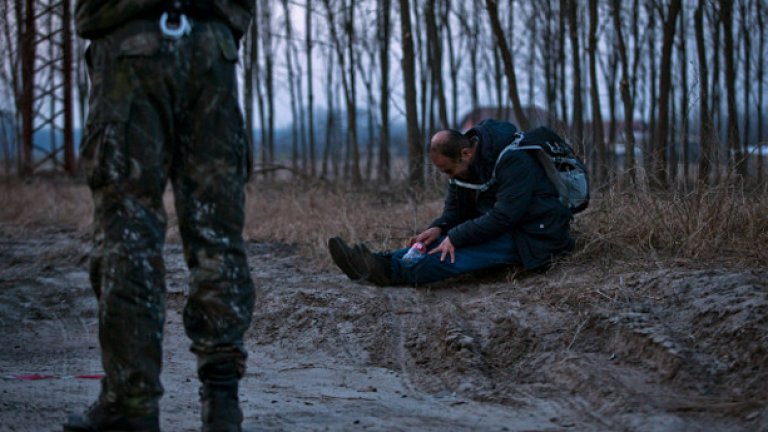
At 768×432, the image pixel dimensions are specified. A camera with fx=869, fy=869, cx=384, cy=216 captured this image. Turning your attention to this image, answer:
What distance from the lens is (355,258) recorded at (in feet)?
17.6

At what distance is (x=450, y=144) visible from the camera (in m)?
5.12

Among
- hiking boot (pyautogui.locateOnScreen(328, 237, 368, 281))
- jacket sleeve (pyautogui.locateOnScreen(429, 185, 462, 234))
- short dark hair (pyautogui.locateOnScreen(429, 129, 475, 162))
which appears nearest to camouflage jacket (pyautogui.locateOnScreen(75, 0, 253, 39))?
short dark hair (pyautogui.locateOnScreen(429, 129, 475, 162))

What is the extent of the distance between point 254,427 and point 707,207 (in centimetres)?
326

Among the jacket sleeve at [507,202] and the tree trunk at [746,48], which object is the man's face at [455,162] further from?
the tree trunk at [746,48]

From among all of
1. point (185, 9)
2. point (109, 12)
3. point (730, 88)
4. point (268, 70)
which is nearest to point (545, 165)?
point (185, 9)

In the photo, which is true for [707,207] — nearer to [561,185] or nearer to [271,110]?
[561,185]

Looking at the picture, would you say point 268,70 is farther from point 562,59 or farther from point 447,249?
point 447,249

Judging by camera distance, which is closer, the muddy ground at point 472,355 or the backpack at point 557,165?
the muddy ground at point 472,355

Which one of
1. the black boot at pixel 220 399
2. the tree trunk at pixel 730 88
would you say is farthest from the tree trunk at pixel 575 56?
the black boot at pixel 220 399

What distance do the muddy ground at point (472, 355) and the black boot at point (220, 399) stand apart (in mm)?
258

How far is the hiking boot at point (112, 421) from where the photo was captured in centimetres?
238

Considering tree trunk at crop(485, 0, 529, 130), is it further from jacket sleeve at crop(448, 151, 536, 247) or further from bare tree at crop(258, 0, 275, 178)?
bare tree at crop(258, 0, 275, 178)

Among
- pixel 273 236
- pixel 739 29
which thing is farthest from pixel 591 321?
pixel 739 29

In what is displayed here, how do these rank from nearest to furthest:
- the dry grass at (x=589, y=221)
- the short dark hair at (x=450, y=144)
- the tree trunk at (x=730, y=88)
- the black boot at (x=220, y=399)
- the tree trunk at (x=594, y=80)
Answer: the black boot at (x=220, y=399)
the dry grass at (x=589, y=221)
the short dark hair at (x=450, y=144)
the tree trunk at (x=730, y=88)
the tree trunk at (x=594, y=80)
